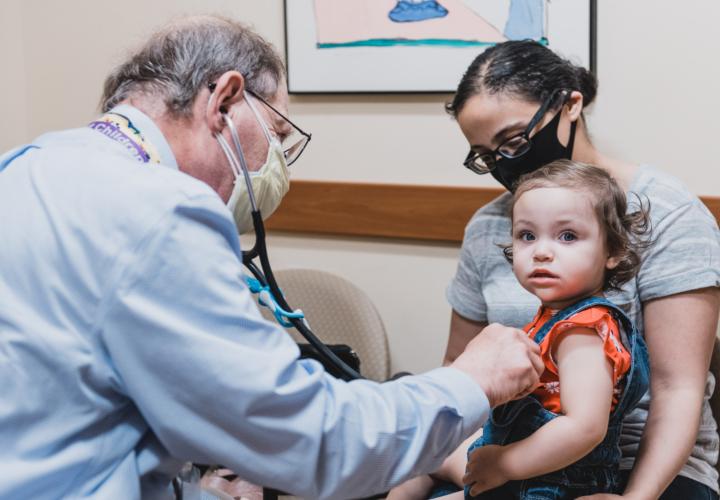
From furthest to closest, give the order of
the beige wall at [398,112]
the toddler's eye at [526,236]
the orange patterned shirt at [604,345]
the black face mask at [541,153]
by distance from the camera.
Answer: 1. the beige wall at [398,112]
2. the black face mask at [541,153]
3. the toddler's eye at [526,236]
4. the orange patterned shirt at [604,345]

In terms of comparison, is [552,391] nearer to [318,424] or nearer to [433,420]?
[433,420]

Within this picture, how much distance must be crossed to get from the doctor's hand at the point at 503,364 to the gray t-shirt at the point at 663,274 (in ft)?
1.24

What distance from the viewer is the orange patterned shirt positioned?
1292 millimetres

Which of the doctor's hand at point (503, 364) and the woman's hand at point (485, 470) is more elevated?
the doctor's hand at point (503, 364)

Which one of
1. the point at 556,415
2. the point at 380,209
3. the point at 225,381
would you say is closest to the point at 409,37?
the point at 380,209

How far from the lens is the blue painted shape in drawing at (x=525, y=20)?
7.32ft

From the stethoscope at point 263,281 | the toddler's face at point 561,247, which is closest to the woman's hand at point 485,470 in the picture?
the toddler's face at point 561,247

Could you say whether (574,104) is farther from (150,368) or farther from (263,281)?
(150,368)

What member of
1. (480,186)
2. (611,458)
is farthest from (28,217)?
(480,186)

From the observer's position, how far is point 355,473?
41.9 inches

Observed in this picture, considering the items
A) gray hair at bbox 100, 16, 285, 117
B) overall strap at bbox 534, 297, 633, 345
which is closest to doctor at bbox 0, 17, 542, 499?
gray hair at bbox 100, 16, 285, 117

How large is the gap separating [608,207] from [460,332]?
590 millimetres

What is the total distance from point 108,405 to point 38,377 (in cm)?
9

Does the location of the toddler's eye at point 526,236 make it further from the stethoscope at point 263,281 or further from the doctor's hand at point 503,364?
the stethoscope at point 263,281
